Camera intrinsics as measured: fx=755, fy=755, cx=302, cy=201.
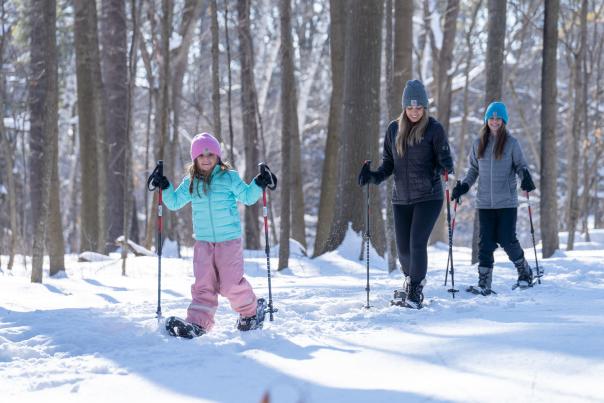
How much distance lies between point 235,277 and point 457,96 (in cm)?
3163

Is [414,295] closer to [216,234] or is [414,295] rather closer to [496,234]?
[496,234]

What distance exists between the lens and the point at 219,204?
18.9 ft

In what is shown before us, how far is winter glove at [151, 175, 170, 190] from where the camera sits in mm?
5834

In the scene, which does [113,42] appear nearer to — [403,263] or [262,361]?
[403,263]

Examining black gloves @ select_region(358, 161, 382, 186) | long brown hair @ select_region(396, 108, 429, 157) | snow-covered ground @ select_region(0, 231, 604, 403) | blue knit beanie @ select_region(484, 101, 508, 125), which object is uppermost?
blue knit beanie @ select_region(484, 101, 508, 125)

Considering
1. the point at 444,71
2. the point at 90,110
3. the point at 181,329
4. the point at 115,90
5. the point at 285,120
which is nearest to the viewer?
the point at 181,329

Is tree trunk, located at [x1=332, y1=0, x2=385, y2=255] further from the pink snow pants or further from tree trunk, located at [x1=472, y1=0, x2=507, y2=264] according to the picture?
the pink snow pants

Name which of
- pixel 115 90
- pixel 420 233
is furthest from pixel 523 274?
pixel 115 90

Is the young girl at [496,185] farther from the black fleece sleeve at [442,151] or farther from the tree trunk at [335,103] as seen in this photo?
the tree trunk at [335,103]

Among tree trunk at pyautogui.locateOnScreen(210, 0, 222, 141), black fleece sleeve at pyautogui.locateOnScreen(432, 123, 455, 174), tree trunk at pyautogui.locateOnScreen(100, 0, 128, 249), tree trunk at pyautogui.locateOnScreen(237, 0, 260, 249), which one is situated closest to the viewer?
black fleece sleeve at pyautogui.locateOnScreen(432, 123, 455, 174)

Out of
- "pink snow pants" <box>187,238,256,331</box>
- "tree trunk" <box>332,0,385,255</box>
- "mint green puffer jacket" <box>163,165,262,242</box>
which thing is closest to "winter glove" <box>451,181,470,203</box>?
"mint green puffer jacket" <box>163,165,262,242</box>

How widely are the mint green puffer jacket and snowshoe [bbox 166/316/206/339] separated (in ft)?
2.27

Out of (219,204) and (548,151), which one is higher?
(548,151)

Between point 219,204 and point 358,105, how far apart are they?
236 inches
